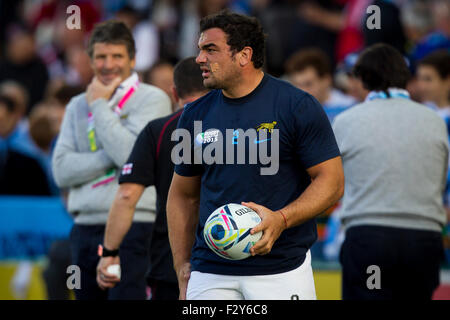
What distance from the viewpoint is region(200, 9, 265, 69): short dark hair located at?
184 inches

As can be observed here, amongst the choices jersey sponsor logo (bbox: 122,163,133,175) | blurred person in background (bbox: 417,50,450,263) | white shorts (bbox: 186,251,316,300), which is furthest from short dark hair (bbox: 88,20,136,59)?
blurred person in background (bbox: 417,50,450,263)

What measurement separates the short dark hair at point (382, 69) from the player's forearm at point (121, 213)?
2051 mm

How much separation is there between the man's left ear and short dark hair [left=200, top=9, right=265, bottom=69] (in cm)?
2

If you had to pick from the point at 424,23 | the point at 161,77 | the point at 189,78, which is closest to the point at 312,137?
the point at 189,78

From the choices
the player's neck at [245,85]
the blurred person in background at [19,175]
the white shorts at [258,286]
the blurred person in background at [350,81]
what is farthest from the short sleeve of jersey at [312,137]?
the blurred person in background at [19,175]

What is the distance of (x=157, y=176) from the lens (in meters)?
5.88

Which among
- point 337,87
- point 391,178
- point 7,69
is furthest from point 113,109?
point 7,69

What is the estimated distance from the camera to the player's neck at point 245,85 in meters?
4.63

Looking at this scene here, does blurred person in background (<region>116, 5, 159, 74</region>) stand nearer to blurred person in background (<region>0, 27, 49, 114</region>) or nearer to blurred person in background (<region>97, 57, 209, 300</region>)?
blurred person in background (<region>0, 27, 49, 114</region>)

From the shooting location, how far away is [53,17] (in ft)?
50.8

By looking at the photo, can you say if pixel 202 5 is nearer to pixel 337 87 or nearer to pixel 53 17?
pixel 337 87

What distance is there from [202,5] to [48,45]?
14.8ft

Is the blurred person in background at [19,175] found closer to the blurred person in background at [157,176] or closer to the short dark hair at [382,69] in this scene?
the blurred person in background at [157,176]

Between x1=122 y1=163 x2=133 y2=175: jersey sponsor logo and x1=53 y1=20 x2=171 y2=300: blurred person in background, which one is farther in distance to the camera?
x1=53 y1=20 x2=171 y2=300: blurred person in background
